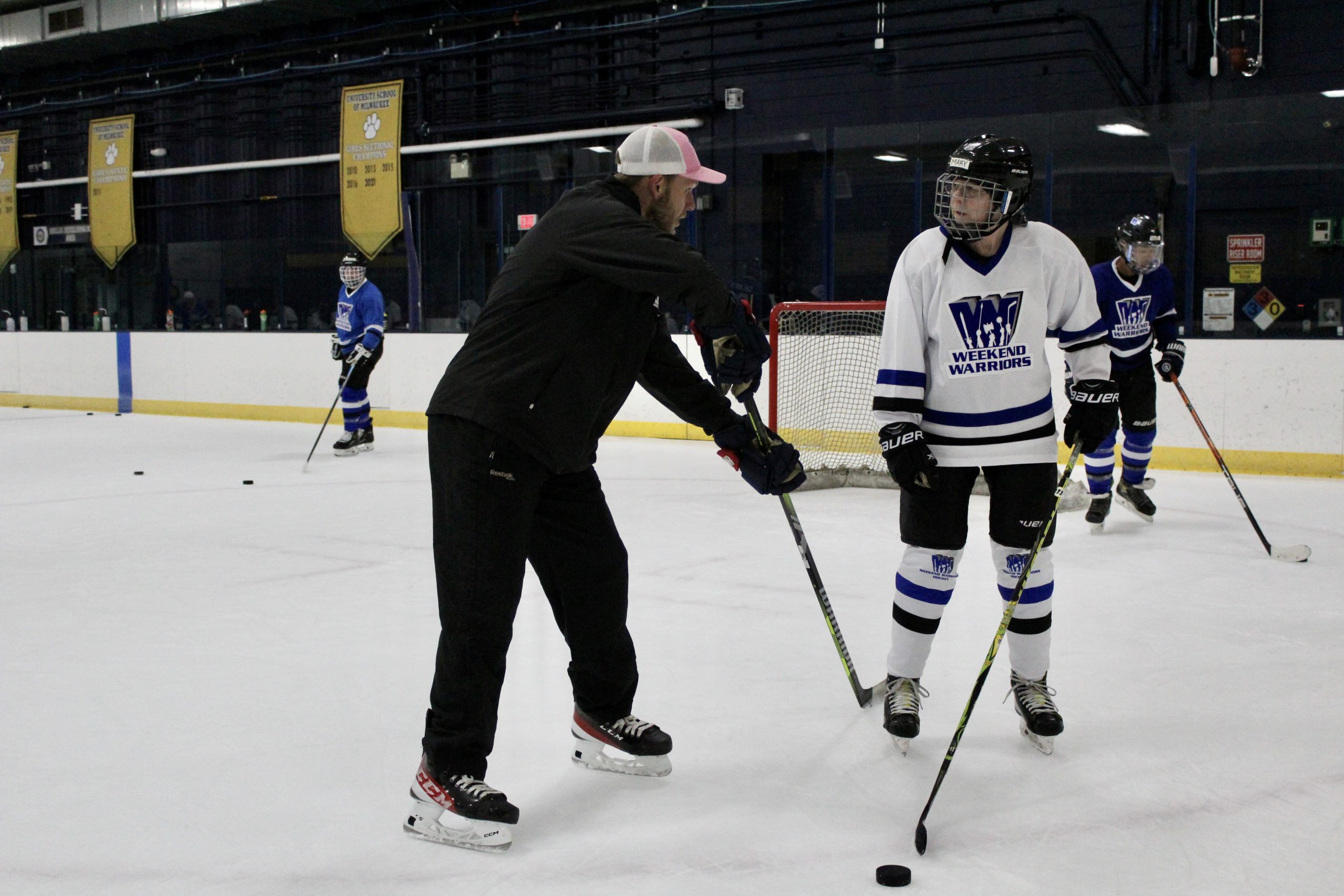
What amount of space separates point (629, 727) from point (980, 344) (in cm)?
92

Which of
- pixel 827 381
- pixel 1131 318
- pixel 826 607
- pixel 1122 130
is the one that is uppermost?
pixel 1122 130

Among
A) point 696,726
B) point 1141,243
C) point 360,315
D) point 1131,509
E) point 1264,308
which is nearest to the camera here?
point 696,726

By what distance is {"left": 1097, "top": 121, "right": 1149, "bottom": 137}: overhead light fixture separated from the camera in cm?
717

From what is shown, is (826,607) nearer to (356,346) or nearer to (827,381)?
(827,381)

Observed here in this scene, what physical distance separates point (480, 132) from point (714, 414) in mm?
8684

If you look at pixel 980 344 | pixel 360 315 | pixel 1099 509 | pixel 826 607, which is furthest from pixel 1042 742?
pixel 360 315

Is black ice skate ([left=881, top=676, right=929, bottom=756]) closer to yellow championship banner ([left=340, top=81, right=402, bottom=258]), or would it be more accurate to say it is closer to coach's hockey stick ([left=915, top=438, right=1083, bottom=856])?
coach's hockey stick ([left=915, top=438, right=1083, bottom=856])

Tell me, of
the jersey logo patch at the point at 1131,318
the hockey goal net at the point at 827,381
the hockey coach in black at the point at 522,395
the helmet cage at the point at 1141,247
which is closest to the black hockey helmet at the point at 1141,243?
the helmet cage at the point at 1141,247

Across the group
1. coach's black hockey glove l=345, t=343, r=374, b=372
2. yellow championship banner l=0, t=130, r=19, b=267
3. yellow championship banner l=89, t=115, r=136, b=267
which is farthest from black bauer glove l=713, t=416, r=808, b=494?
yellow championship banner l=0, t=130, r=19, b=267

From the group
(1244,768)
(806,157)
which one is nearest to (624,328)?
(1244,768)

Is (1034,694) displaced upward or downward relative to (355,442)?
upward

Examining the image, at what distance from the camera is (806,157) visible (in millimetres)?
8133

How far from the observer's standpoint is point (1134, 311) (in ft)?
14.1

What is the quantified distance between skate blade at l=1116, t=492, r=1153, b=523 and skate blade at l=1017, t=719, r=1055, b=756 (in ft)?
8.64
